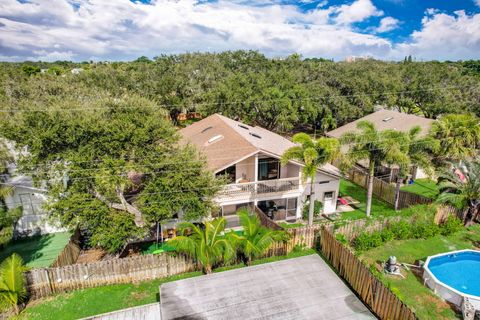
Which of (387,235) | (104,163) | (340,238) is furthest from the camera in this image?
(387,235)

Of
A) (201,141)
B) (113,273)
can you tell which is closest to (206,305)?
(113,273)

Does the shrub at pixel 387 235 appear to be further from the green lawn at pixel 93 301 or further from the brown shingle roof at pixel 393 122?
the brown shingle roof at pixel 393 122

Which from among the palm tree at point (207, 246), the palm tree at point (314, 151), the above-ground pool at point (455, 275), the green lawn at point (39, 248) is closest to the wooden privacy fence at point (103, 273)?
the palm tree at point (207, 246)

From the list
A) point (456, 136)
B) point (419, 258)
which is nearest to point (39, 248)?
point (419, 258)

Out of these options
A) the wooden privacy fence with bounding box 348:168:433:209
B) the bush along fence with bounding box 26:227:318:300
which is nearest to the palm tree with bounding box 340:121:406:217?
the wooden privacy fence with bounding box 348:168:433:209

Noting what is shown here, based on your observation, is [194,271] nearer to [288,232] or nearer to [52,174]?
[288,232]

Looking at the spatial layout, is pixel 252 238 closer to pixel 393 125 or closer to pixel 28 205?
pixel 28 205
